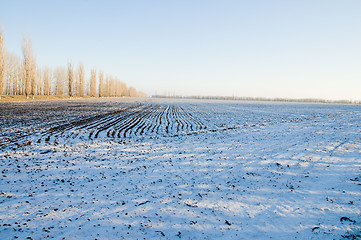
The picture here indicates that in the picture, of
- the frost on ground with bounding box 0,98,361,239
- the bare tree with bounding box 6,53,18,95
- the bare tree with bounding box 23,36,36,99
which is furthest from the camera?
the bare tree with bounding box 6,53,18,95

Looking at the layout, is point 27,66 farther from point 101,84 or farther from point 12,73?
point 101,84

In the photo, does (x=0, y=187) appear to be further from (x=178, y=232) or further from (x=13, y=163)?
(x=178, y=232)

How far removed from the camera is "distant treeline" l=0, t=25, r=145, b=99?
157 ft

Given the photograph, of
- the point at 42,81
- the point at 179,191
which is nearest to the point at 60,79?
the point at 42,81

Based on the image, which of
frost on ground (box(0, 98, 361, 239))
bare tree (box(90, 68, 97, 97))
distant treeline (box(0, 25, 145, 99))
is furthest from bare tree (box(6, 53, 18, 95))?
frost on ground (box(0, 98, 361, 239))

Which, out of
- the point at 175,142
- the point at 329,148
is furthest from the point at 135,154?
the point at 329,148

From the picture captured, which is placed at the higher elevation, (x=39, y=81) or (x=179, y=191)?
(x=39, y=81)

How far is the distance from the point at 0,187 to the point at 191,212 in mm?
5773

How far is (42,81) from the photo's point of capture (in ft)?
248

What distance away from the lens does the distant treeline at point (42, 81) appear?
1890 inches

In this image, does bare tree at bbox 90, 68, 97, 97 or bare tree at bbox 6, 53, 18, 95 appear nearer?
bare tree at bbox 6, 53, 18, 95

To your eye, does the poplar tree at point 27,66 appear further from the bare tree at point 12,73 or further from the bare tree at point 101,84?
the bare tree at point 101,84

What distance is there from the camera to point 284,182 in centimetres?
652

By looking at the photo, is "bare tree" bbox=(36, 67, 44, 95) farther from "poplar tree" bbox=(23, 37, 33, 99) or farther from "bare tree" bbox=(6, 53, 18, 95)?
"poplar tree" bbox=(23, 37, 33, 99)
